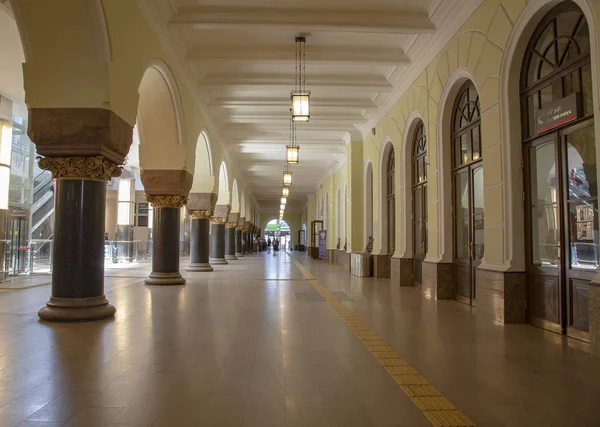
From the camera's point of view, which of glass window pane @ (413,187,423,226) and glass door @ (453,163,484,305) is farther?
glass window pane @ (413,187,423,226)

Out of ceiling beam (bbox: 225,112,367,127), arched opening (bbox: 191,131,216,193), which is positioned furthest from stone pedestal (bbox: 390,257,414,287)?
arched opening (bbox: 191,131,216,193)

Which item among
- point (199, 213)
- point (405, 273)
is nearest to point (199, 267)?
point (199, 213)

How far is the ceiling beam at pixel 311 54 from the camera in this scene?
9.54 metres

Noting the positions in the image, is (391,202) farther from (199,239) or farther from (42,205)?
(42,205)

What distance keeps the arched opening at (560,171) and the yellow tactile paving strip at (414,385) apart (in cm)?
232

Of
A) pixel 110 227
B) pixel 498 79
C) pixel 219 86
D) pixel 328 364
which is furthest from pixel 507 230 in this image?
pixel 110 227

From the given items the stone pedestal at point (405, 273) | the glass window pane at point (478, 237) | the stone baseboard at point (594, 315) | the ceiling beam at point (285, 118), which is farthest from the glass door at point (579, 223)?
the ceiling beam at point (285, 118)

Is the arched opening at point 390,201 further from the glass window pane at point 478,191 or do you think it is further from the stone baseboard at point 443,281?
the glass window pane at point 478,191

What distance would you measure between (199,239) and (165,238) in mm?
4229

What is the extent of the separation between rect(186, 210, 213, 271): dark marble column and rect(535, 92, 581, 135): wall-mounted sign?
1062 centimetres

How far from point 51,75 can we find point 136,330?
3450 mm

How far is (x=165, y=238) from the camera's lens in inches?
414

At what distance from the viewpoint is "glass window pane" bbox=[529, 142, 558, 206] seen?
5.75 metres

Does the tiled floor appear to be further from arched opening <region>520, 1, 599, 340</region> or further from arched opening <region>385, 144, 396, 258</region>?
arched opening <region>385, 144, 396, 258</region>
